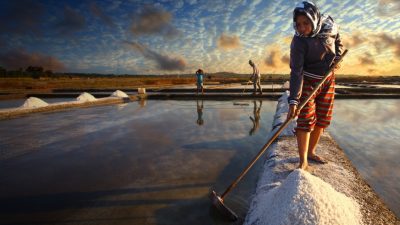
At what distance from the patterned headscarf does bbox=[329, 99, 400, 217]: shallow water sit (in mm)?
1455

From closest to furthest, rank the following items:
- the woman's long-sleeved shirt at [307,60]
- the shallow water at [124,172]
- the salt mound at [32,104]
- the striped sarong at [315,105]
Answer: the shallow water at [124,172] → the woman's long-sleeved shirt at [307,60] → the striped sarong at [315,105] → the salt mound at [32,104]

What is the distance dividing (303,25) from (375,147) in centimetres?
273

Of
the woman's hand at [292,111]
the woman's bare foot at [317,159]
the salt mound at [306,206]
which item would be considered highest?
the woman's hand at [292,111]

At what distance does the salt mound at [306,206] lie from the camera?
137cm

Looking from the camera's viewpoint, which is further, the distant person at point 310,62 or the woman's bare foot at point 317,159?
the woman's bare foot at point 317,159

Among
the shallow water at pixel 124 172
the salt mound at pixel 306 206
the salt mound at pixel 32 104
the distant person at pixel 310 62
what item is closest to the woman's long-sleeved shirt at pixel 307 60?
the distant person at pixel 310 62

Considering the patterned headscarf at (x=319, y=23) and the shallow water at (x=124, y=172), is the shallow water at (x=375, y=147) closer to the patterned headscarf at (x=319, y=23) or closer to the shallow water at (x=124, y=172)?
the shallow water at (x=124, y=172)

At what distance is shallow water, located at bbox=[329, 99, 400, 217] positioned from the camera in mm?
2550

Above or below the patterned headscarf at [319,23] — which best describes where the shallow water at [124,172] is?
below

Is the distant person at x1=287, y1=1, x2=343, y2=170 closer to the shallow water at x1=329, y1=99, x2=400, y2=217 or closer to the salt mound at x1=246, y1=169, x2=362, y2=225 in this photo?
the shallow water at x1=329, y1=99, x2=400, y2=217

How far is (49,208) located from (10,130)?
444 cm

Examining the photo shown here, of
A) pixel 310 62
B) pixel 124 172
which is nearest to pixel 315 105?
pixel 310 62

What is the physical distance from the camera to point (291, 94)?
7.75 ft

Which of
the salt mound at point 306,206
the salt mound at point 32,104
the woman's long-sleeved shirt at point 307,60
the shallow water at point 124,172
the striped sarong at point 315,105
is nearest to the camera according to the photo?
the salt mound at point 306,206
